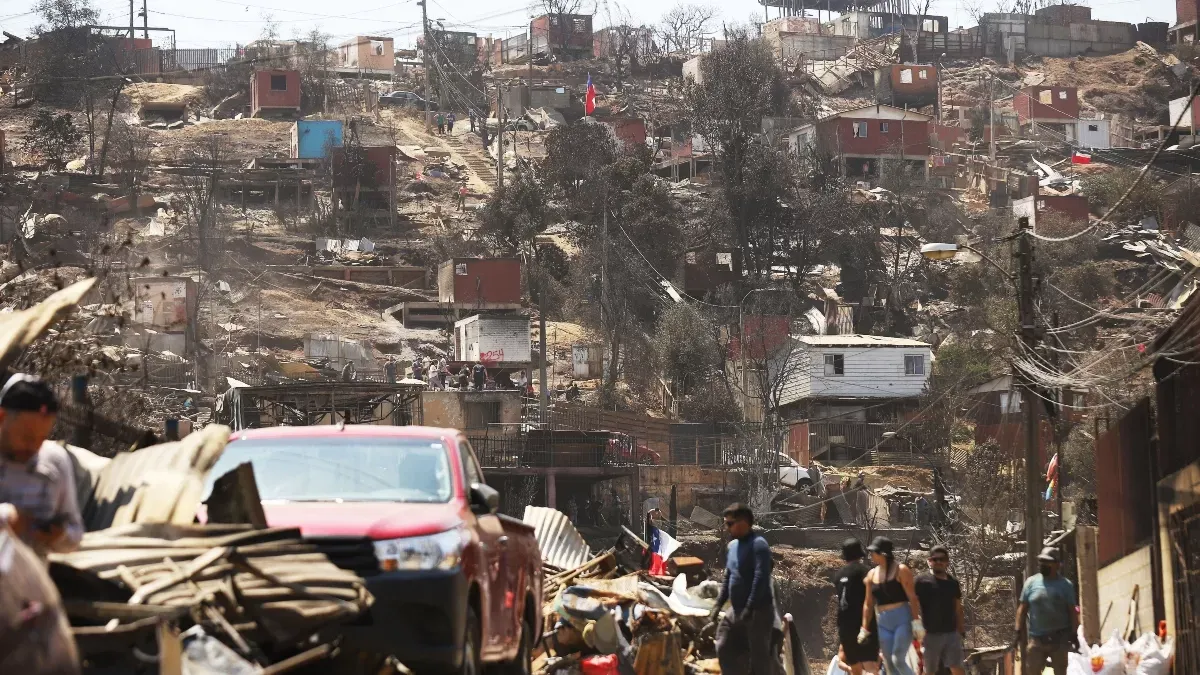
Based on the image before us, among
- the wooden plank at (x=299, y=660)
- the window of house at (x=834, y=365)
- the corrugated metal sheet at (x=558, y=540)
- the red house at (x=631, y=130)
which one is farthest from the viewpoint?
the red house at (x=631, y=130)

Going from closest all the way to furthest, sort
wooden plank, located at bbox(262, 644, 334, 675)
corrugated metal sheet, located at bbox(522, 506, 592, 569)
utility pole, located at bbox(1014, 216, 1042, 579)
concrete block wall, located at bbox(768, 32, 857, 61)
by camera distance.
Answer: wooden plank, located at bbox(262, 644, 334, 675), utility pole, located at bbox(1014, 216, 1042, 579), corrugated metal sheet, located at bbox(522, 506, 592, 569), concrete block wall, located at bbox(768, 32, 857, 61)

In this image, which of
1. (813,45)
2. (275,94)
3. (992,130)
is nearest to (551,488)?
(992,130)

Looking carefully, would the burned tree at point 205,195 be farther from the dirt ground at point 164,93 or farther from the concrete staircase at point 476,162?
the concrete staircase at point 476,162

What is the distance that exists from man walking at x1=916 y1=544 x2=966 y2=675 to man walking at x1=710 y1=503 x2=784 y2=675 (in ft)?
7.39

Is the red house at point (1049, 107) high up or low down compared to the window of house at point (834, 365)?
up

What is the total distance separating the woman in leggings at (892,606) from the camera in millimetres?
13430

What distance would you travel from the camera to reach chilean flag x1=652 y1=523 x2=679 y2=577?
67.0 feet

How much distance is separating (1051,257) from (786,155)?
21.9 m

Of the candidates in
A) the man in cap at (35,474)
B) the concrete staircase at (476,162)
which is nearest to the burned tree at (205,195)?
the concrete staircase at (476,162)

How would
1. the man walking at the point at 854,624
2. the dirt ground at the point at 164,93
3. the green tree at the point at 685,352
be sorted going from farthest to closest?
1. the dirt ground at the point at 164,93
2. the green tree at the point at 685,352
3. the man walking at the point at 854,624

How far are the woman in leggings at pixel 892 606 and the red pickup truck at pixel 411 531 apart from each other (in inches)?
122

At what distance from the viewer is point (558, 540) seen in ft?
72.4

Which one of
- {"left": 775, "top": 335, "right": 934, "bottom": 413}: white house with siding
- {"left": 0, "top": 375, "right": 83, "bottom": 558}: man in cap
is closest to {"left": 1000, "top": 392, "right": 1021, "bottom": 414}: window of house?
{"left": 775, "top": 335, "right": 934, "bottom": 413}: white house with siding

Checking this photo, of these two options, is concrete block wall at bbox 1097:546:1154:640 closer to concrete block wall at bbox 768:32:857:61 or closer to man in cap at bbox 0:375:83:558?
man in cap at bbox 0:375:83:558
